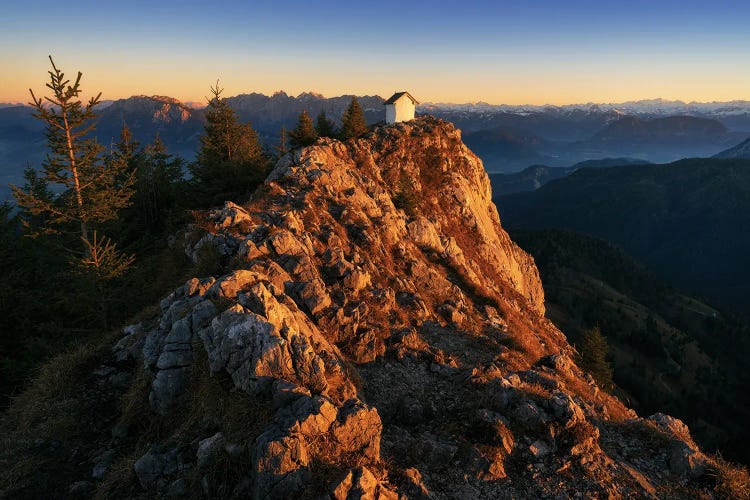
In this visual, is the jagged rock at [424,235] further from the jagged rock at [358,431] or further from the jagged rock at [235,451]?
the jagged rock at [235,451]

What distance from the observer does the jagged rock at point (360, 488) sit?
9.80 meters

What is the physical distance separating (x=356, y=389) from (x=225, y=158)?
3774 cm

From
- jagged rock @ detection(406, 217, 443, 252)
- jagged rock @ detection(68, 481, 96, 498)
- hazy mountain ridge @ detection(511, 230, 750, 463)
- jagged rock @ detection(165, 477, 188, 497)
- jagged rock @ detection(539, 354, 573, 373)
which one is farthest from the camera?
hazy mountain ridge @ detection(511, 230, 750, 463)

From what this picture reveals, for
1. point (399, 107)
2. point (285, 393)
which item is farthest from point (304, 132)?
point (285, 393)

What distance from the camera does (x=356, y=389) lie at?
48.4ft

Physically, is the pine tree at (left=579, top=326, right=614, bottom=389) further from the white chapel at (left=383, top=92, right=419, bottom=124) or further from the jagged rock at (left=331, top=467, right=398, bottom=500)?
the white chapel at (left=383, top=92, right=419, bottom=124)

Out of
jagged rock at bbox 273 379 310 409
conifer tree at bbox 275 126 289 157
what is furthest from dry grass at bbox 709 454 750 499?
conifer tree at bbox 275 126 289 157

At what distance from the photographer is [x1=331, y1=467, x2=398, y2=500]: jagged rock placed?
980 centimetres

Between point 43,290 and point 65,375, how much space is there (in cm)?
1823

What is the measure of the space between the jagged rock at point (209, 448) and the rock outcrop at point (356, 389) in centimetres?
3

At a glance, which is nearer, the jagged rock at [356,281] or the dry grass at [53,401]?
the dry grass at [53,401]

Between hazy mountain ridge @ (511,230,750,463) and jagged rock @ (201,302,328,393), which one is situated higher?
jagged rock @ (201,302,328,393)

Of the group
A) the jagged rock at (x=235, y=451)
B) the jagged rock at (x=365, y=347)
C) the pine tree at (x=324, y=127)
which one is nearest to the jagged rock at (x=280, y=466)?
the jagged rock at (x=235, y=451)

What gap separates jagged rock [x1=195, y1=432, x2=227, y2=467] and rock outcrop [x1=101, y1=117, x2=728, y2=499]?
3 centimetres
